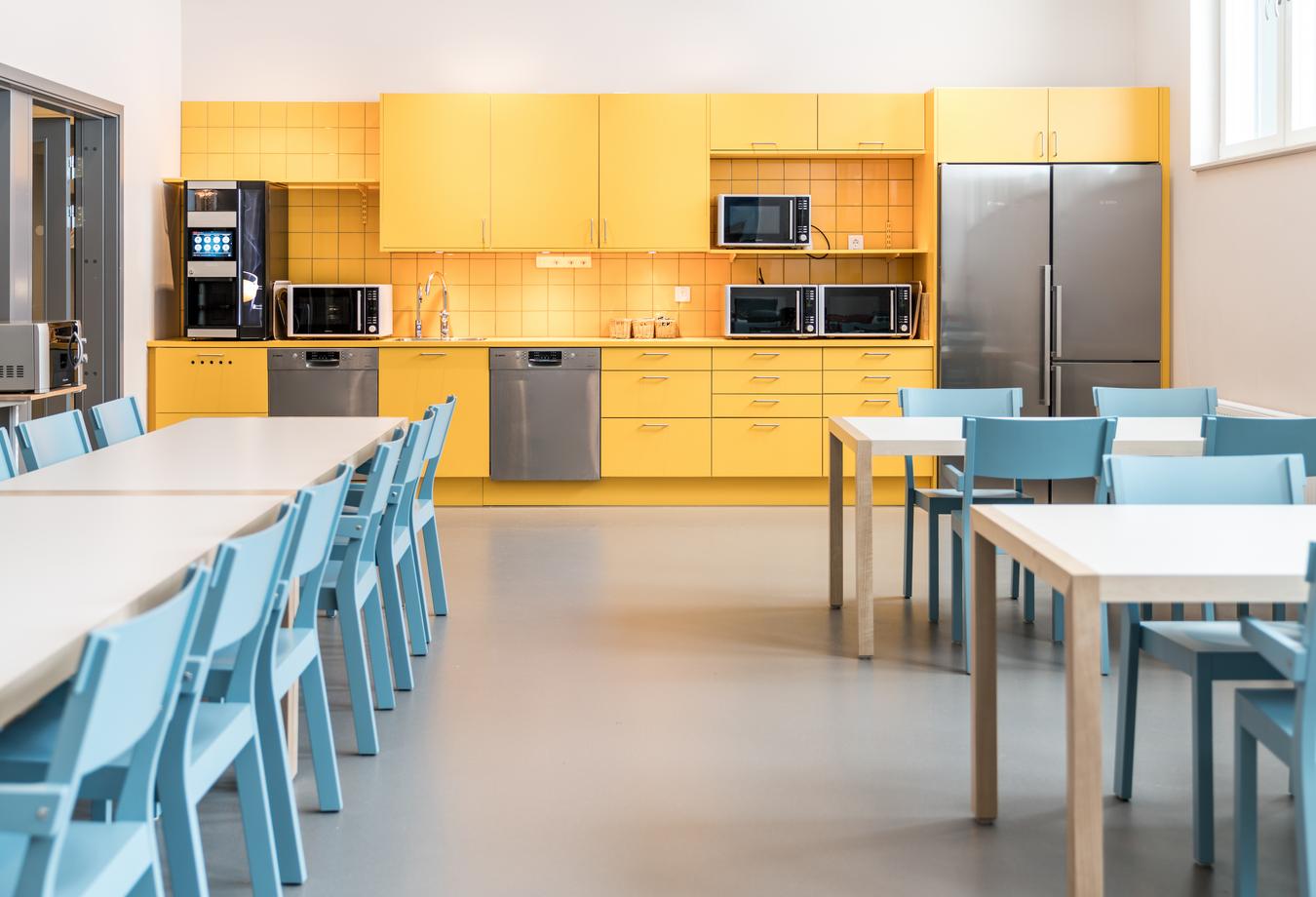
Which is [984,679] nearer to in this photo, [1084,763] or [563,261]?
[1084,763]

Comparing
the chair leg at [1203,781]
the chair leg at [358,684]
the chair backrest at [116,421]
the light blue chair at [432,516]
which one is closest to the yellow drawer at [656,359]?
the light blue chair at [432,516]

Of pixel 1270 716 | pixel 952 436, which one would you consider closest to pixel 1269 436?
pixel 952 436

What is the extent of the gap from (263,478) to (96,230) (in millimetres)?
4012

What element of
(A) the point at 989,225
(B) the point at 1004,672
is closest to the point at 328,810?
(B) the point at 1004,672

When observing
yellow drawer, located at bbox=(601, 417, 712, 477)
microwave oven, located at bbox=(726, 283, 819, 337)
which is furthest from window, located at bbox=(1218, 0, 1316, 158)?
yellow drawer, located at bbox=(601, 417, 712, 477)

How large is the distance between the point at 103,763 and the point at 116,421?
3.06m

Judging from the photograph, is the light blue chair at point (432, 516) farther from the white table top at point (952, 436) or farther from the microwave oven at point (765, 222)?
the microwave oven at point (765, 222)

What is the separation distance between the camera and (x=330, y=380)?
22.5 feet

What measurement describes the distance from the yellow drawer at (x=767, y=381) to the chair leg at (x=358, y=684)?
4.05 meters

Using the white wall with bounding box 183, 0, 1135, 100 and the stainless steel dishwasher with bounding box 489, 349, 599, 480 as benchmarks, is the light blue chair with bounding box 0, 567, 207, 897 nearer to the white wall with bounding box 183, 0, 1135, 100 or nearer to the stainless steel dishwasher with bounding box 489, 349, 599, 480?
the stainless steel dishwasher with bounding box 489, 349, 599, 480

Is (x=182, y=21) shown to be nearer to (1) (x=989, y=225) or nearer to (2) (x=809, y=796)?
(1) (x=989, y=225)

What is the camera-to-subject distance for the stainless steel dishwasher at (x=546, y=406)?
686 cm

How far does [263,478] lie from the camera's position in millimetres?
3008

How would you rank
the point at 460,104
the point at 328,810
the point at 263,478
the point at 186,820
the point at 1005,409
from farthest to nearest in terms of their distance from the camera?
1. the point at 460,104
2. the point at 1005,409
3. the point at 263,478
4. the point at 328,810
5. the point at 186,820
